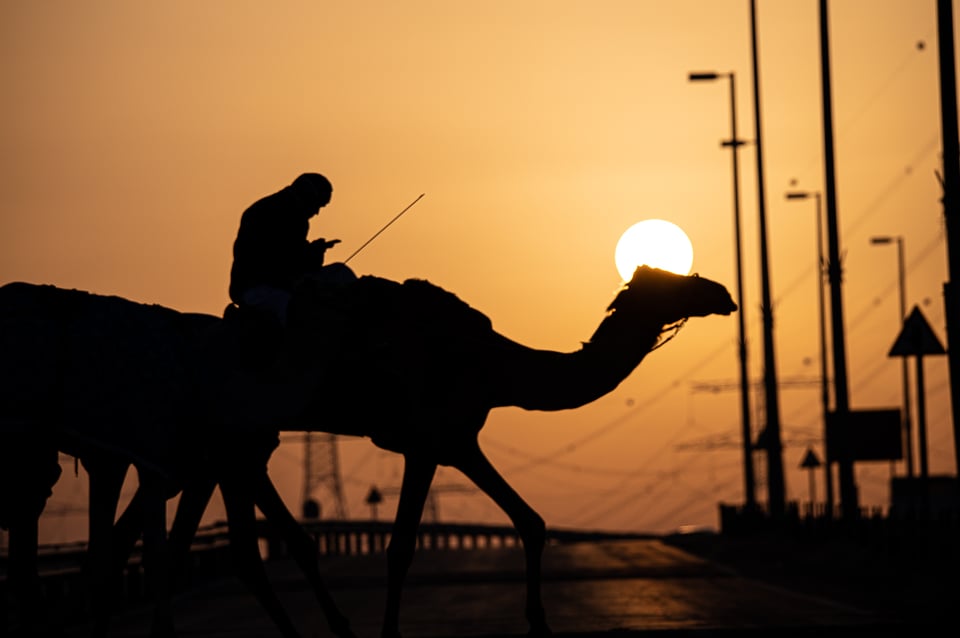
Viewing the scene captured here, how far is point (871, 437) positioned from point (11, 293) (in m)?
57.9

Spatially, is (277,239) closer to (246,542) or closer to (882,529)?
(246,542)

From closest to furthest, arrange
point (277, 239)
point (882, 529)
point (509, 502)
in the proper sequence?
point (277, 239)
point (509, 502)
point (882, 529)

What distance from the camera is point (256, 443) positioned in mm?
16859

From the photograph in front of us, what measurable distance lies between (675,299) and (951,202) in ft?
36.4

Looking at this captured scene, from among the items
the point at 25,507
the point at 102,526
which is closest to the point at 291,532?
the point at 25,507

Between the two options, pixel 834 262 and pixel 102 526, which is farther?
pixel 834 262

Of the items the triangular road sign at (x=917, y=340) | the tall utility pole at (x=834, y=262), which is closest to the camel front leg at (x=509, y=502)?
the triangular road sign at (x=917, y=340)

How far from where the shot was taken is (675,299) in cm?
1847

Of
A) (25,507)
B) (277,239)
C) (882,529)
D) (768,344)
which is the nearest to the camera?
(25,507)

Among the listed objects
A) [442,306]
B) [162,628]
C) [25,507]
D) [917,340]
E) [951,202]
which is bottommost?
[162,628]

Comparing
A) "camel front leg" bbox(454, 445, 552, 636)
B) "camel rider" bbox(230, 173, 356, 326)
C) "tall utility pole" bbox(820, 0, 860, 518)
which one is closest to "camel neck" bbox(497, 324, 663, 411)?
"camel front leg" bbox(454, 445, 552, 636)

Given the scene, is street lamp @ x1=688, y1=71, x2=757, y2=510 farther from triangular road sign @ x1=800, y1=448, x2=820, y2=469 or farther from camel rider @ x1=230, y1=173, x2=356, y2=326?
camel rider @ x1=230, y1=173, x2=356, y2=326

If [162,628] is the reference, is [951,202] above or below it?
above

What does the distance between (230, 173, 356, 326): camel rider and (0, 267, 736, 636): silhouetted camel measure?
0.32 metres
